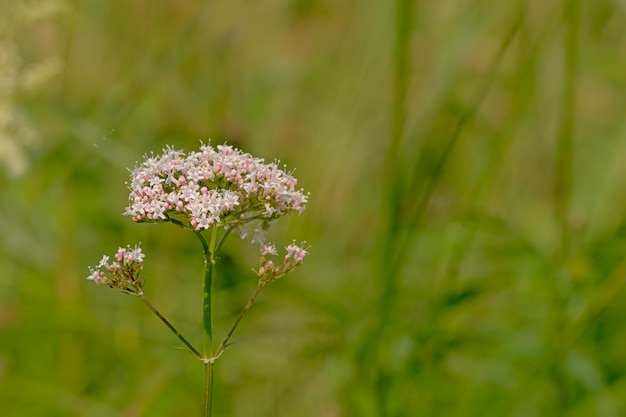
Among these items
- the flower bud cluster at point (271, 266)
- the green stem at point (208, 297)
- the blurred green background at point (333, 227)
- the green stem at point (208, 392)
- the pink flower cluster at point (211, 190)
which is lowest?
the green stem at point (208, 392)

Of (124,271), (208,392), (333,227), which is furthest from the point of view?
(333,227)

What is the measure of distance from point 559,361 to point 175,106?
152cm

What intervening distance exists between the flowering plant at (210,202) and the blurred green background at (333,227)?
0.60m

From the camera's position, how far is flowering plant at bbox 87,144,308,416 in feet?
2.67

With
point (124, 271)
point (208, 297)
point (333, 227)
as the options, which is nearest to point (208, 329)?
point (208, 297)

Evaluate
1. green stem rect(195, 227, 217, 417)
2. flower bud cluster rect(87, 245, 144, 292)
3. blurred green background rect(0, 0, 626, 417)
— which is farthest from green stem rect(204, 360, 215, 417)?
blurred green background rect(0, 0, 626, 417)

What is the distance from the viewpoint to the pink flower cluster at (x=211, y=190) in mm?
820

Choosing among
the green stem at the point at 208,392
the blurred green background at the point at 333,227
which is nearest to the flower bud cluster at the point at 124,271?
the green stem at the point at 208,392

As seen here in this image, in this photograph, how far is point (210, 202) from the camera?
822 mm

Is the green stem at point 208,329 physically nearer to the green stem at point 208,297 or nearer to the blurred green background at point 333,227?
the green stem at point 208,297

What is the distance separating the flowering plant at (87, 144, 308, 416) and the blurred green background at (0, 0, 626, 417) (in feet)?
1.97

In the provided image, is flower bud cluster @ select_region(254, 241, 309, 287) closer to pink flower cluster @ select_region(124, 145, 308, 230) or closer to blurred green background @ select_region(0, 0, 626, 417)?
pink flower cluster @ select_region(124, 145, 308, 230)

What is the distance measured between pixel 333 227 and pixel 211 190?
187 centimetres

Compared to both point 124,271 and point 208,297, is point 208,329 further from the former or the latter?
point 124,271
